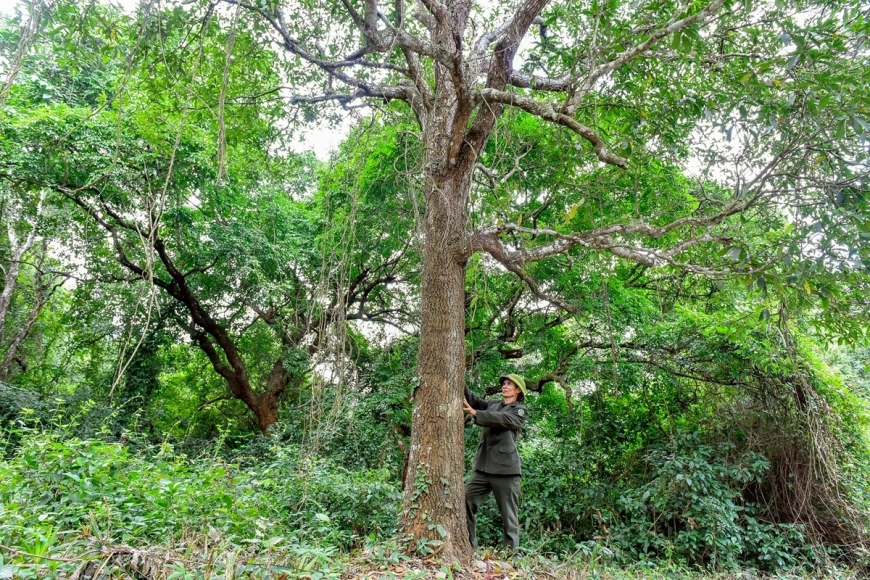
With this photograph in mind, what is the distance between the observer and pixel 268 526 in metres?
3.05

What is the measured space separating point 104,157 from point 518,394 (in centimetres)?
646

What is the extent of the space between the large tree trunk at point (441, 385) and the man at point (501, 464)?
44 centimetres

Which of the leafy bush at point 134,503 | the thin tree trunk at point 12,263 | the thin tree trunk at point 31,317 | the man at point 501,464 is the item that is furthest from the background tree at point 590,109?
the thin tree trunk at point 31,317

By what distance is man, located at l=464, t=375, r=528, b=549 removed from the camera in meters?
3.91

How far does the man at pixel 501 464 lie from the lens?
154 inches

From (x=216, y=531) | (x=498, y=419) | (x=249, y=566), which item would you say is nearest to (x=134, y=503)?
(x=216, y=531)

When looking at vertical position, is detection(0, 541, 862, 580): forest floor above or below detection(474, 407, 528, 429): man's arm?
below

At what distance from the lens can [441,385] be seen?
141 inches

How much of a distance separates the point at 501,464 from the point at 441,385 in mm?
991

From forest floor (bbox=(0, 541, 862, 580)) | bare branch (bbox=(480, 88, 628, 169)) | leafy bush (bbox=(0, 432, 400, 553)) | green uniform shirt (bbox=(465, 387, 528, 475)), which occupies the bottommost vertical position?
forest floor (bbox=(0, 541, 862, 580))

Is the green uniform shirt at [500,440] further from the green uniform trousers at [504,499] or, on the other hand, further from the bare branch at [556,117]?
the bare branch at [556,117]

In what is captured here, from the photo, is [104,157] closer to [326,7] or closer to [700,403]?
[326,7]

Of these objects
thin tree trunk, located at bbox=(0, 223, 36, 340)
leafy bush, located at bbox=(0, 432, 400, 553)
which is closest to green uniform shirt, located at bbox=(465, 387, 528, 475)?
leafy bush, located at bbox=(0, 432, 400, 553)

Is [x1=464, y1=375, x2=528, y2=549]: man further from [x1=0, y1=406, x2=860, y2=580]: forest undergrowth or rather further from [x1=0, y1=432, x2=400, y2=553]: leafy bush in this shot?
[x1=0, y1=432, x2=400, y2=553]: leafy bush
